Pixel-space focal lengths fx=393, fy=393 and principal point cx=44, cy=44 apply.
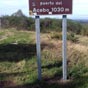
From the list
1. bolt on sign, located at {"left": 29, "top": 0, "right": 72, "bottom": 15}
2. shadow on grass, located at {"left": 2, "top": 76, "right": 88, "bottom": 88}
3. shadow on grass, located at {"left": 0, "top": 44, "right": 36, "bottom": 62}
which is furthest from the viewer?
shadow on grass, located at {"left": 0, "top": 44, "right": 36, "bottom": 62}

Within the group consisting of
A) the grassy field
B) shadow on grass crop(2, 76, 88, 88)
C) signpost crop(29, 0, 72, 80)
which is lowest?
shadow on grass crop(2, 76, 88, 88)

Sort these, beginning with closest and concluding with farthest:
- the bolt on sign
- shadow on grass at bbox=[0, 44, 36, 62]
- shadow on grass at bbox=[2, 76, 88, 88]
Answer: shadow on grass at bbox=[2, 76, 88, 88], the bolt on sign, shadow on grass at bbox=[0, 44, 36, 62]

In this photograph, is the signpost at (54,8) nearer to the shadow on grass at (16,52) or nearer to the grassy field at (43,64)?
the grassy field at (43,64)

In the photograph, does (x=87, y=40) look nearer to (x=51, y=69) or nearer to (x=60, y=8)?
(x=51, y=69)

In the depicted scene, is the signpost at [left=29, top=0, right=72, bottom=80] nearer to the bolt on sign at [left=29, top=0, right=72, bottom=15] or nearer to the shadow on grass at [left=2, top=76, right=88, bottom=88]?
the bolt on sign at [left=29, top=0, right=72, bottom=15]

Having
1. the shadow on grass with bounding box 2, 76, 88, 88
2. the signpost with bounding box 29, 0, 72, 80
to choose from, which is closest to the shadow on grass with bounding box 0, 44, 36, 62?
the shadow on grass with bounding box 2, 76, 88, 88

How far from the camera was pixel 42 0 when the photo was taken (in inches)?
487

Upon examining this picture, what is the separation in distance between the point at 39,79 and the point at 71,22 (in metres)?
23.6

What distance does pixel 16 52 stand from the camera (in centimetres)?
1609

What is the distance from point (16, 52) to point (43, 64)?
2122 millimetres

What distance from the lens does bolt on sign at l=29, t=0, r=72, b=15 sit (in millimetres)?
12286

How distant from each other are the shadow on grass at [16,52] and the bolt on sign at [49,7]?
311 centimetres

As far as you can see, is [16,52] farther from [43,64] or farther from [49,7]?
[49,7]

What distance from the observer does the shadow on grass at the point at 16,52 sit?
50.4 feet
